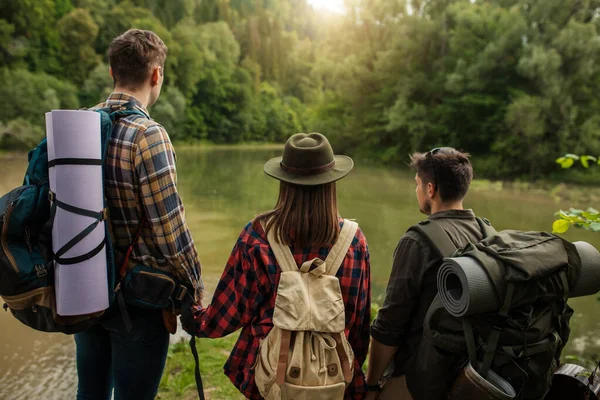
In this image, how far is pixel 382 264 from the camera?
7.52m

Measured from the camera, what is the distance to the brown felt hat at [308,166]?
1.60 m

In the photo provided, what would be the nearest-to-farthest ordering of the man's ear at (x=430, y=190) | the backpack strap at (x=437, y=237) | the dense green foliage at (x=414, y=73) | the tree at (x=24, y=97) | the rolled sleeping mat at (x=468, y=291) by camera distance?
the rolled sleeping mat at (x=468, y=291)
the backpack strap at (x=437, y=237)
the man's ear at (x=430, y=190)
the dense green foliage at (x=414, y=73)
the tree at (x=24, y=97)

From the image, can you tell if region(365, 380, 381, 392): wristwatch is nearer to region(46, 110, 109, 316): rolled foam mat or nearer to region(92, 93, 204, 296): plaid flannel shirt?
region(92, 93, 204, 296): plaid flannel shirt

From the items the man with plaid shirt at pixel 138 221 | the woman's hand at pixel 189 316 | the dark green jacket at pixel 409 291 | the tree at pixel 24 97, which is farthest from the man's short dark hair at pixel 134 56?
the tree at pixel 24 97

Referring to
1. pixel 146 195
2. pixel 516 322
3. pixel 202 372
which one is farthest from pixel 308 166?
pixel 202 372

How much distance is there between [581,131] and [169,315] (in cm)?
2156

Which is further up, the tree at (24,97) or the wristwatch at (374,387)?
the wristwatch at (374,387)

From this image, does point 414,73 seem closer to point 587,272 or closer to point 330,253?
point 587,272

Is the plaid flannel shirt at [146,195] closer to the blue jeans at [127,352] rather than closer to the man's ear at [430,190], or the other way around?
the blue jeans at [127,352]

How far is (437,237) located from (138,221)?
3.62 ft

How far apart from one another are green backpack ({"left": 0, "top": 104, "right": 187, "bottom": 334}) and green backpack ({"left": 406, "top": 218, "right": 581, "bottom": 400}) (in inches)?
38.6

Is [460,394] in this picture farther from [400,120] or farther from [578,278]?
[400,120]

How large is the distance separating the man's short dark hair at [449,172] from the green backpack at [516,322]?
390mm

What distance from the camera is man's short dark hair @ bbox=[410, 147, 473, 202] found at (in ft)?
6.35
